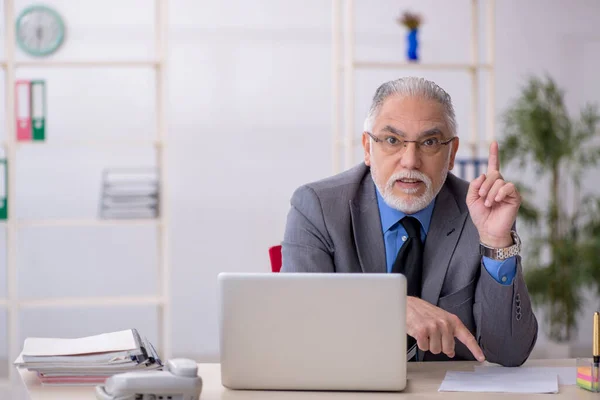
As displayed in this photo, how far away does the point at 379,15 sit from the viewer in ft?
18.0

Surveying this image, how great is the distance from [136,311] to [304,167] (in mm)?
1374

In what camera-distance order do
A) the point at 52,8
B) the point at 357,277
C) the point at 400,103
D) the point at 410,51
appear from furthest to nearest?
the point at 52,8 → the point at 410,51 → the point at 400,103 → the point at 357,277

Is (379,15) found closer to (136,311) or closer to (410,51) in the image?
(410,51)

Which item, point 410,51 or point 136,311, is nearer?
point 410,51

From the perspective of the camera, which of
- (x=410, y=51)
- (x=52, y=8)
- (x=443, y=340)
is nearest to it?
(x=443, y=340)

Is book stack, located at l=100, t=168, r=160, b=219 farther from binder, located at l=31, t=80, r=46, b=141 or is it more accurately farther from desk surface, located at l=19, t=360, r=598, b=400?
desk surface, located at l=19, t=360, r=598, b=400

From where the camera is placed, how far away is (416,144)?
238 cm

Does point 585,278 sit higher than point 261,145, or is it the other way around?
point 261,145

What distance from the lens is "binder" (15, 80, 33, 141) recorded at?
454 centimetres

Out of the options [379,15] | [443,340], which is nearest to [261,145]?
[379,15]

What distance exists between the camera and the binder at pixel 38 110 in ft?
14.9

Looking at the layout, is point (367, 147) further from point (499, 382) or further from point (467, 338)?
point (499, 382)

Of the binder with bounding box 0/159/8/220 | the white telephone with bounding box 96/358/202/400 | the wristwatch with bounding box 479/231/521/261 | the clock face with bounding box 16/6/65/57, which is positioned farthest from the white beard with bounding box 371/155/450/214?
the clock face with bounding box 16/6/65/57

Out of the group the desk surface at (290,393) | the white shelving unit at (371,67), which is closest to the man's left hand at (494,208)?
the desk surface at (290,393)
